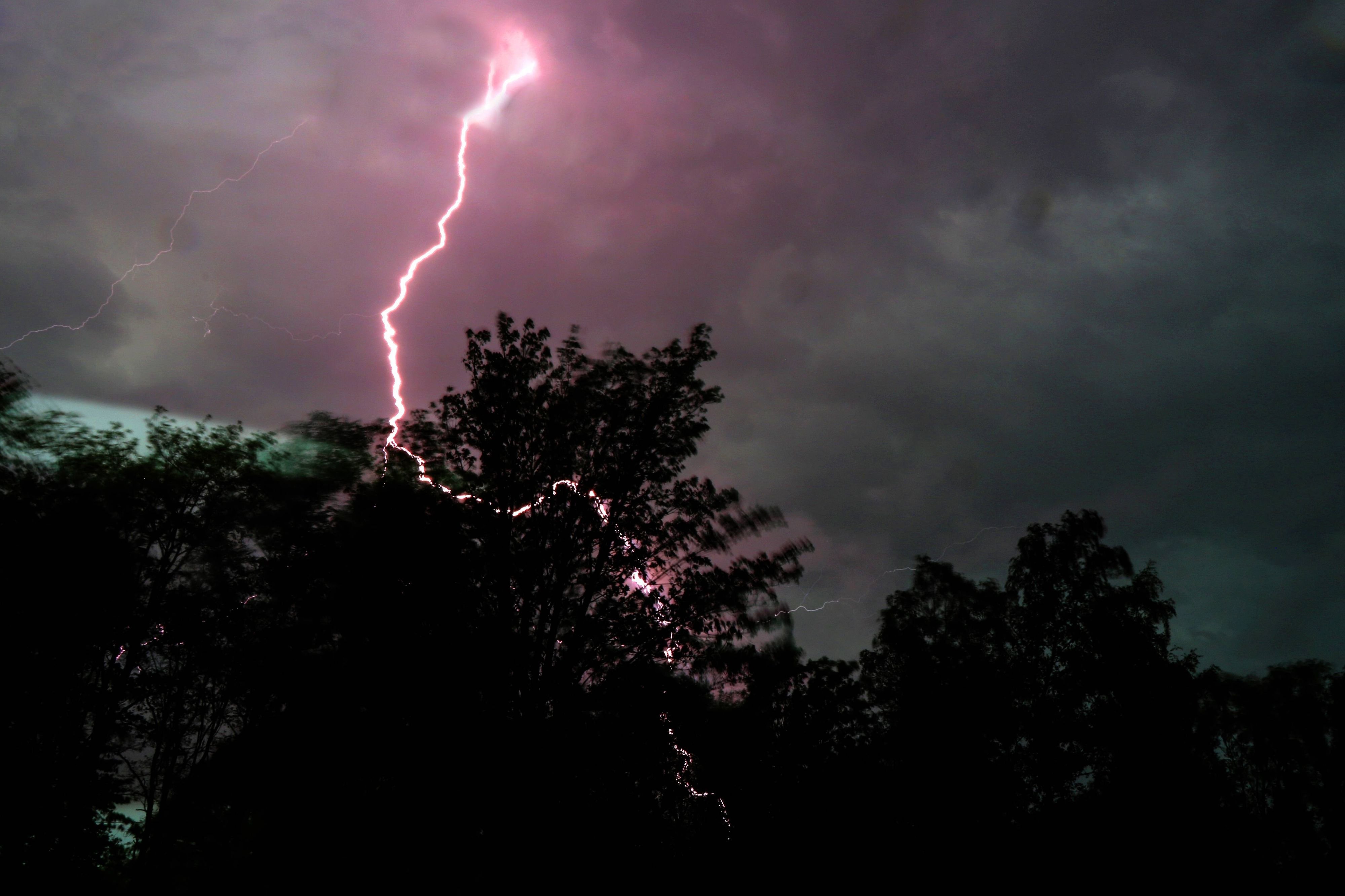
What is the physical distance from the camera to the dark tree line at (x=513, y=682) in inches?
459

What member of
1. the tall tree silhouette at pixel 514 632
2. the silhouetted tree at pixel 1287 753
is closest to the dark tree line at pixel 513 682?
the tall tree silhouette at pixel 514 632

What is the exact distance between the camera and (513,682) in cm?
1177

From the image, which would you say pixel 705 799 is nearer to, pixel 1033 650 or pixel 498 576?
pixel 498 576

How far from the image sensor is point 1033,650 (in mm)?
20125

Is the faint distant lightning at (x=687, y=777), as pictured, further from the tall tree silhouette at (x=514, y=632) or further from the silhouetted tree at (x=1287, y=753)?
the silhouetted tree at (x=1287, y=753)

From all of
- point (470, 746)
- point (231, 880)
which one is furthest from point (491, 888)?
point (231, 880)

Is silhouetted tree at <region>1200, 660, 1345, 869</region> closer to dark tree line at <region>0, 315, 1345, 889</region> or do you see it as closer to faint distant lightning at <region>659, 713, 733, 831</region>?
dark tree line at <region>0, 315, 1345, 889</region>

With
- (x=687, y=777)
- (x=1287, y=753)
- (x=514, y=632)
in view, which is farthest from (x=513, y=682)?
(x=1287, y=753)

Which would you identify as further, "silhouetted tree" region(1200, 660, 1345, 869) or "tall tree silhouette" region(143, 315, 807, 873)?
"silhouetted tree" region(1200, 660, 1345, 869)

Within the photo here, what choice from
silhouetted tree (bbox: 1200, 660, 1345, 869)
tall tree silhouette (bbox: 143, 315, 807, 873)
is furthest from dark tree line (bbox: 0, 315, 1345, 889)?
silhouetted tree (bbox: 1200, 660, 1345, 869)

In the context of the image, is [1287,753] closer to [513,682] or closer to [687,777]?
[687,777]

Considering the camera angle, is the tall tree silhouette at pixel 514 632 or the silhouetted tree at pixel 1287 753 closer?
the tall tree silhouette at pixel 514 632

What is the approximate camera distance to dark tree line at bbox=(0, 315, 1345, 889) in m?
11.7

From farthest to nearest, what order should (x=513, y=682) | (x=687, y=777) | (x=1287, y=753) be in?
(x=1287, y=753) → (x=687, y=777) → (x=513, y=682)
